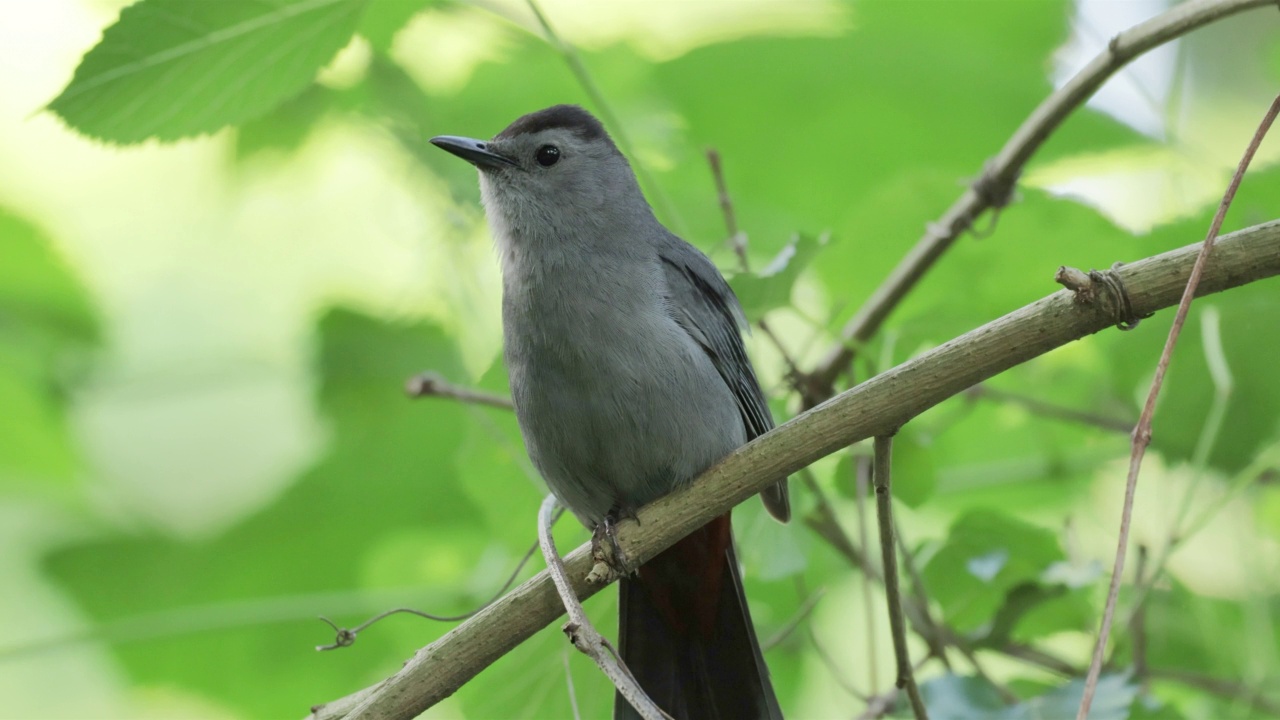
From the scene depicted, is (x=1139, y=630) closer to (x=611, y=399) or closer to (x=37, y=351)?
(x=611, y=399)

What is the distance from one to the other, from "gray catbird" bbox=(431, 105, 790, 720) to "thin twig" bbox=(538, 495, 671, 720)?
1.85 ft

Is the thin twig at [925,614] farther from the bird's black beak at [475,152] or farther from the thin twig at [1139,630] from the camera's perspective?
the bird's black beak at [475,152]

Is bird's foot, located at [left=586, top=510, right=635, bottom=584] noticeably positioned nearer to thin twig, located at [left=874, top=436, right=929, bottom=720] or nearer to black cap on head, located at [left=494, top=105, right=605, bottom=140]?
thin twig, located at [left=874, top=436, right=929, bottom=720]

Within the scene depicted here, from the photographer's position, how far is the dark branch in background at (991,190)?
8.21ft

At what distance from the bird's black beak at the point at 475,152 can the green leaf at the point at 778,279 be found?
88cm

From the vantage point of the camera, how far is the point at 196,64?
2.53 metres


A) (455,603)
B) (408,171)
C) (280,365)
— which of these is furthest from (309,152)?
(455,603)

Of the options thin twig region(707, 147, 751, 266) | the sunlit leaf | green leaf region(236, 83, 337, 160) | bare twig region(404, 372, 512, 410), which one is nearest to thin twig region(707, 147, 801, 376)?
thin twig region(707, 147, 751, 266)

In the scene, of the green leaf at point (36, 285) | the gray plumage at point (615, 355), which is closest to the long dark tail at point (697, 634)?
the gray plumage at point (615, 355)

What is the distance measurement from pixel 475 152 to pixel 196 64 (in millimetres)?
848

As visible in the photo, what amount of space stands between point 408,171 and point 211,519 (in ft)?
4.44

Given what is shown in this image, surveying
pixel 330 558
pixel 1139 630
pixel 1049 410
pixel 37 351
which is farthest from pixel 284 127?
pixel 1139 630

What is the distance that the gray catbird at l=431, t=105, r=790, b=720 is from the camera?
2754mm

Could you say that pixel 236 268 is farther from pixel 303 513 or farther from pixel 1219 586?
pixel 1219 586
